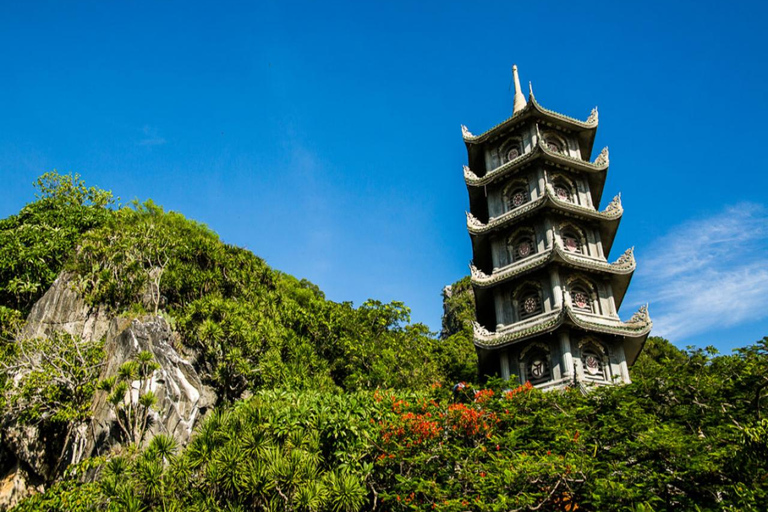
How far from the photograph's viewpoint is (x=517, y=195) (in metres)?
22.0

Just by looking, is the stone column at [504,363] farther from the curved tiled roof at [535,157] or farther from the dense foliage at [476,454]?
the curved tiled roof at [535,157]

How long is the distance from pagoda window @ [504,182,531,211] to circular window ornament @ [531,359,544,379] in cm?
681

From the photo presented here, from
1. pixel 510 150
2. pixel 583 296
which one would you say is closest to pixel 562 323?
pixel 583 296

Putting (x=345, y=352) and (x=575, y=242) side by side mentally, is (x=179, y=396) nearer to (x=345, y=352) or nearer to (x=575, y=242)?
(x=345, y=352)

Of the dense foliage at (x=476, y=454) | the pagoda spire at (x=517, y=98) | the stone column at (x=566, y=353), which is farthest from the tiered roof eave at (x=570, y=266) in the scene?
the pagoda spire at (x=517, y=98)

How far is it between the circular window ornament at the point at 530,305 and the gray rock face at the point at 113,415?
40.8 feet

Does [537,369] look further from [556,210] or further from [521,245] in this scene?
[556,210]

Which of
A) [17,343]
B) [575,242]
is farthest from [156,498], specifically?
[575,242]

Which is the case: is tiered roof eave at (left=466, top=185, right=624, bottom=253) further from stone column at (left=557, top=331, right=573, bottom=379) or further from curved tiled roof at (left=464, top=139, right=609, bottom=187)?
stone column at (left=557, top=331, right=573, bottom=379)

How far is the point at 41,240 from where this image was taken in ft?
86.4

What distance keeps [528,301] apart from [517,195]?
16.2 ft

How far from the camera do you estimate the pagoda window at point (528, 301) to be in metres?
19.0

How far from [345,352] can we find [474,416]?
568 inches

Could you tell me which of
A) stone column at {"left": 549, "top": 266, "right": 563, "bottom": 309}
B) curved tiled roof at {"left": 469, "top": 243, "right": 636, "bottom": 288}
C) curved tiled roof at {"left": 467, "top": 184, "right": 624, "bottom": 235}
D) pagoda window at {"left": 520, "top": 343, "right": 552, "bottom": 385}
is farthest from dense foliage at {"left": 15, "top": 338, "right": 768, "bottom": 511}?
curved tiled roof at {"left": 467, "top": 184, "right": 624, "bottom": 235}
